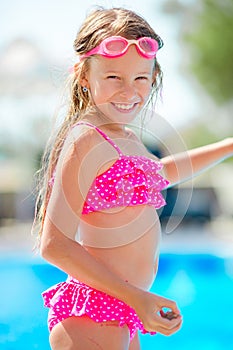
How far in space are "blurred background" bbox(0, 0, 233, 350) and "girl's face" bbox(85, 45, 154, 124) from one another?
17 centimetres

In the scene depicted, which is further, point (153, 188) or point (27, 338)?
point (27, 338)

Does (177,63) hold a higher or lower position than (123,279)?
lower

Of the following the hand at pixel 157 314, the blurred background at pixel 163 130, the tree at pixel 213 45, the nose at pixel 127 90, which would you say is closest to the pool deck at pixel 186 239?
the blurred background at pixel 163 130

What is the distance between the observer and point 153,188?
2365 millimetres

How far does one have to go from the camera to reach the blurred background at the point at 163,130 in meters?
5.25

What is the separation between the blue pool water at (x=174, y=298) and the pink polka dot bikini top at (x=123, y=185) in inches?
121

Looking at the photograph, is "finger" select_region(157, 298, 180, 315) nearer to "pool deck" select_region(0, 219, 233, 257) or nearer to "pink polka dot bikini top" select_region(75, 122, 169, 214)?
"pink polka dot bikini top" select_region(75, 122, 169, 214)

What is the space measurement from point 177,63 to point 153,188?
92.2ft

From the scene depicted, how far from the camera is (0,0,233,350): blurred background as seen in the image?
5254 millimetres

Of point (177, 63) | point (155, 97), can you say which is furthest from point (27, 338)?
point (177, 63)

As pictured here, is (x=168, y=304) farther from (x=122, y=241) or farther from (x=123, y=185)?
(x=123, y=185)

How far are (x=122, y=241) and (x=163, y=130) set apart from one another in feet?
1.59

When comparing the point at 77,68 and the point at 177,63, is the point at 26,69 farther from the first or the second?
the point at 77,68

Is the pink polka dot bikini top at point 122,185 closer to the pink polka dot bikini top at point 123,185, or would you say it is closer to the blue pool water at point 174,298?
the pink polka dot bikini top at point 123,185
